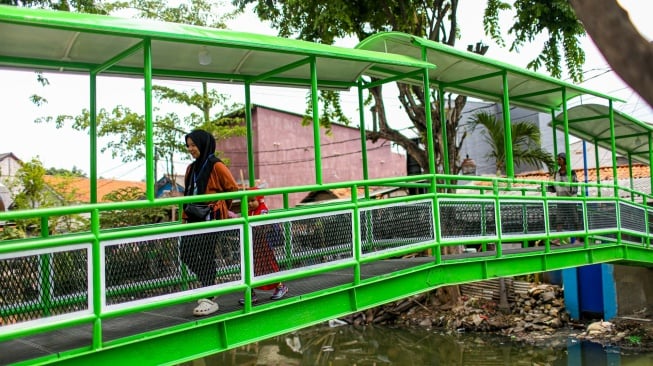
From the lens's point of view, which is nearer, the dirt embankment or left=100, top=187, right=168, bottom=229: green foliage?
the dirt embankment

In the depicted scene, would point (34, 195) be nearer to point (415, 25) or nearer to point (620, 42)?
point (415, 25)

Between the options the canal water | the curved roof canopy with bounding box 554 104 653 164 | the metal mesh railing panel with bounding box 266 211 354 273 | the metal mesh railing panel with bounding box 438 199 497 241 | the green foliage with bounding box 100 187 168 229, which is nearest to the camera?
the metal mesh railing panel with bounding box 266 211 354 273

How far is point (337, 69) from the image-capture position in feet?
26.8

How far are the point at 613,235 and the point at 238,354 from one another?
8887mm

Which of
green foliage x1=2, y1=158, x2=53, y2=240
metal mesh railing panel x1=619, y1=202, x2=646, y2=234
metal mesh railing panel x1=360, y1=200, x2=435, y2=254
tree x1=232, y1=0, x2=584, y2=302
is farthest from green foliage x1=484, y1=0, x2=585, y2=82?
green foliage x1=2, y1=158, x2=53, y2=240

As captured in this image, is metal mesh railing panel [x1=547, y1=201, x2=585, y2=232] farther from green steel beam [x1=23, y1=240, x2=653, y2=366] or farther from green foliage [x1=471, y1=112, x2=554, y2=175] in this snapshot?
green foliage [x1=471, y1=112, x2=554, y2=175]

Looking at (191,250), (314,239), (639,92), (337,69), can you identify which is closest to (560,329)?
(337,69)

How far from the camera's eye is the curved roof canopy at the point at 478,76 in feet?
27.9

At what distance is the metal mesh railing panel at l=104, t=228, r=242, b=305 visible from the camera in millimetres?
4504

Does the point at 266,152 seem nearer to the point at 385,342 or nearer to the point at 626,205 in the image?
the point at 385,342

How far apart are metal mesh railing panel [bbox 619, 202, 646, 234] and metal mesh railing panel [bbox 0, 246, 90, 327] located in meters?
9.28

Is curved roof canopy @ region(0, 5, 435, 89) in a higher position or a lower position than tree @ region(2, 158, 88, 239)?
higher

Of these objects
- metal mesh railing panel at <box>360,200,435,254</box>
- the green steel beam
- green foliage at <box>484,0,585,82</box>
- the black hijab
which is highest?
green foliage at <box>484,0,585,82</box>

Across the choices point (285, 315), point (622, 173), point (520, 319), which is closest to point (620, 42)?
point (285, 315)
